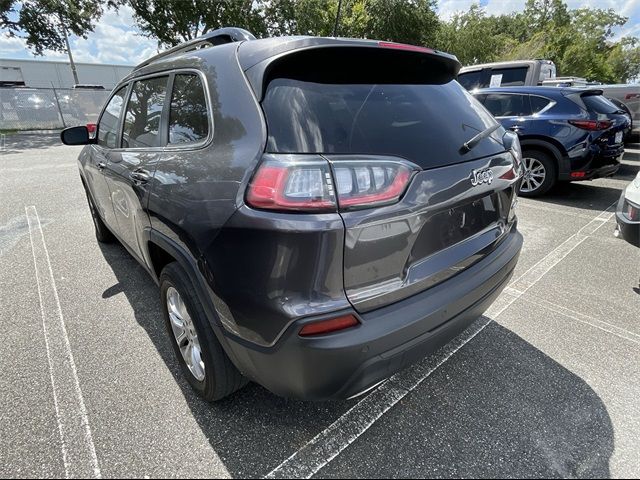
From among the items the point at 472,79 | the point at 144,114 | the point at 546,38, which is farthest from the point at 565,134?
the point at 546,38

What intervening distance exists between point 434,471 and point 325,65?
186cm

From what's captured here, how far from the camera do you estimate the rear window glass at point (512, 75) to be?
A: 396 inches

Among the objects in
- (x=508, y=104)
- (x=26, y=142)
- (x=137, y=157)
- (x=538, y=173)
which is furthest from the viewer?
(x=26, y=142)

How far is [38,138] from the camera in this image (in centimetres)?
1521

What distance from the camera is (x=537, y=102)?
6.00 m

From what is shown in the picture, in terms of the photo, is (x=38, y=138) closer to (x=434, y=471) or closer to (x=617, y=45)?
(x=434, y=471)

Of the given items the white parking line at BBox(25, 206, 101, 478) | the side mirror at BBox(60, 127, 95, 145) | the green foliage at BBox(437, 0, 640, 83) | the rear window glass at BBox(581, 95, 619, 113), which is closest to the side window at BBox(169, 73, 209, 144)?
the white parking line at BBox(25, 206, 101, 478)

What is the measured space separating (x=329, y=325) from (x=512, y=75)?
446 inches

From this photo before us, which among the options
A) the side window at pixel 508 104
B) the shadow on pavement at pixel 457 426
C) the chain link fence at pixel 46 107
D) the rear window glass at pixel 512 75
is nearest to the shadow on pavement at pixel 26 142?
the chain link fence at pixel 46 107

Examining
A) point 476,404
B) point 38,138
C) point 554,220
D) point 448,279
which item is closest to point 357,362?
point 448,279

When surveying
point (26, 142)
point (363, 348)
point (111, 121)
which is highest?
point (111, 121)

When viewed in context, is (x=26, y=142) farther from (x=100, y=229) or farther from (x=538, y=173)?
(x=538, y=173)

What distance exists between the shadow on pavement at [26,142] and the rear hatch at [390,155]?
13.8m

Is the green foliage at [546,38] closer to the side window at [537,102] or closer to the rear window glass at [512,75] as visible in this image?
the rear window glass at [512,75]
